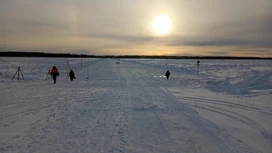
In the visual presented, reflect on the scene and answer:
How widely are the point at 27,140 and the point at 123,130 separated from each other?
7.54ft

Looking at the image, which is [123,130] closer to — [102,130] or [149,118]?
[102,130]

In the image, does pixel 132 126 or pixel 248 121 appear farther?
pixel 248 121

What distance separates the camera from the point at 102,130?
580cm

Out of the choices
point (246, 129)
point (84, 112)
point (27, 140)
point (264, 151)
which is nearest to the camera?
point (264, 151)

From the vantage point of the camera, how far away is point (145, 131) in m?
5.82

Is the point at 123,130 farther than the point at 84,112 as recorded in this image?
No

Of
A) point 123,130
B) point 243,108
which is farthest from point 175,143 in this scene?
point 243,108

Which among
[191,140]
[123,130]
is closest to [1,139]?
[123,130]

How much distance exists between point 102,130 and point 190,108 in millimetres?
4131

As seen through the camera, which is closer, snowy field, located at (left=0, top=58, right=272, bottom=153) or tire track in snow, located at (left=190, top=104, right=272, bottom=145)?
snowy field, located at (left=0, top=58, right=272, bottom=153)

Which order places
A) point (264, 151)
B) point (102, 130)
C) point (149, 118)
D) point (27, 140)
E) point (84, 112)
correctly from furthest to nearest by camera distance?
1. point (84, 112)
2. point (149, 118)
3. point (102, 130)
4. point (27, 140)
5. point (264, 151)

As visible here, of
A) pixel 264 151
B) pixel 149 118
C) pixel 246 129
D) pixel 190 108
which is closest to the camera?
pixel 264 151

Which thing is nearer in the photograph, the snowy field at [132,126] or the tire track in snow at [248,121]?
the snowy field at [132,126]

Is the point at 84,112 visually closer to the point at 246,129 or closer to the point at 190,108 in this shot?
the point at 190,108
